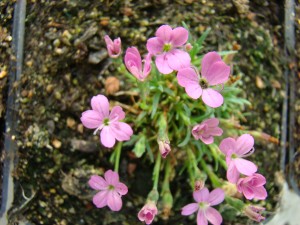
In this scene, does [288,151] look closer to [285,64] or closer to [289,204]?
[289,204]

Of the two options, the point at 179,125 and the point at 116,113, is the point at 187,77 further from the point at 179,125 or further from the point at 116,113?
the point at 179,125

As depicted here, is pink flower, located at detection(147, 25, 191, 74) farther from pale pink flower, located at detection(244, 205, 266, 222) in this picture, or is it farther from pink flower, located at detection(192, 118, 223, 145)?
pale pink flower, located at detection(244, 205, 266, 222)

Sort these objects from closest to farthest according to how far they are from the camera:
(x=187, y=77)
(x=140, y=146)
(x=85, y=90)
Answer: (x=187, y=77) < (x=140, y=146) < (x=85, y=90)

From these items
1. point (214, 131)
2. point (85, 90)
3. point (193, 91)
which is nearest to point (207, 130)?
point (214, 131)

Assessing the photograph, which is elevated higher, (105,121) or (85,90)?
(105,121)

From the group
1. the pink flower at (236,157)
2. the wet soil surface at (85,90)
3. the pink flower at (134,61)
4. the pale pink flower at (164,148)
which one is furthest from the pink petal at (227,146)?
the wet soil surface at (85,90)

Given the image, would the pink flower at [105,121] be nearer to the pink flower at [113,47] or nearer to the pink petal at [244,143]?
the pink flower at [113,47]

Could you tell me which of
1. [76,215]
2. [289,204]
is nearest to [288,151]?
[289,204]
